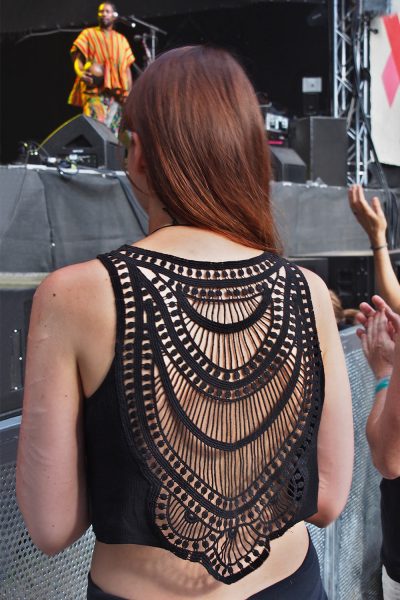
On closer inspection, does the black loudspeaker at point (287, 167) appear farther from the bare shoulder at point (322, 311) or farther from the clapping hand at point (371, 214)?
the bare shoulder at point (322, 311)

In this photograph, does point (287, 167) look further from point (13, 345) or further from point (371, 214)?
point (13, 345)

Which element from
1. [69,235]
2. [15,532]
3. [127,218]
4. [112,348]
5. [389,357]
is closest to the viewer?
[112,348]

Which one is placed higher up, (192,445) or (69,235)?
(192,445)

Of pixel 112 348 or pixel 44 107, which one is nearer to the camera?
pixel 112 348

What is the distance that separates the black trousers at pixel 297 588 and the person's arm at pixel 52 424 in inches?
3.3

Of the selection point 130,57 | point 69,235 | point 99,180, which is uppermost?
point 130,57

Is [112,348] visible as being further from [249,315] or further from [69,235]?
[69,235]

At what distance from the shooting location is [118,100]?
7027 millimetres

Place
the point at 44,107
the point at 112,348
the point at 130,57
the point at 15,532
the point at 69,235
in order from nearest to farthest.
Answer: the point at 112,348 → the point at 15,532 → the point at 69,235 → the point at 130,57 → the point at 44,107

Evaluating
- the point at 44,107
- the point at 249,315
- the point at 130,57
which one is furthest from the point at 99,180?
the point at 44,107

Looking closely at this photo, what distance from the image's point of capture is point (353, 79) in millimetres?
7941

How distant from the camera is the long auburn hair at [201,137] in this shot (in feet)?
2.94

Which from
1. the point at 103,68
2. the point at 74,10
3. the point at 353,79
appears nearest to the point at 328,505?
the point at 103,68

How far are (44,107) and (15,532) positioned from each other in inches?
444
